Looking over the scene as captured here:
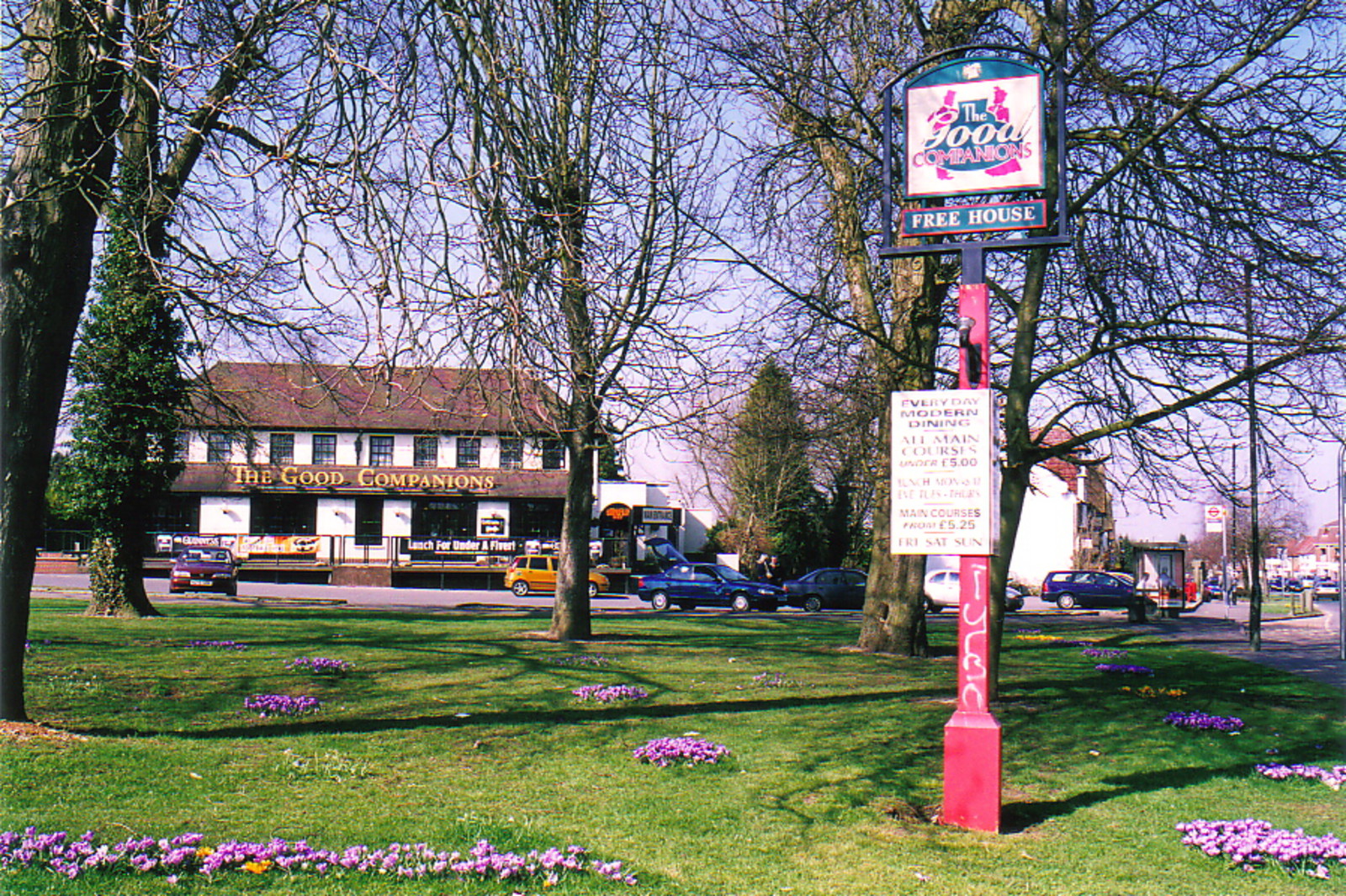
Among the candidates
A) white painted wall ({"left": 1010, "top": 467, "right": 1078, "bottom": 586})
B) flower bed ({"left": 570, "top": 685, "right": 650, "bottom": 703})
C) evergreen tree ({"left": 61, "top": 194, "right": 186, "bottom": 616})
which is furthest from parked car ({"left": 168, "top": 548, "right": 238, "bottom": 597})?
white painted wall ({"left": 1010, "top": 467, "right": 1078, "bottom": 586})

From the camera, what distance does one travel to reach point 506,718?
1098cm

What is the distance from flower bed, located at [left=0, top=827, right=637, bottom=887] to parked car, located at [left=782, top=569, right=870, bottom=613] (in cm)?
3545

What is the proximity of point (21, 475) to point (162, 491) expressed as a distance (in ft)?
50.7

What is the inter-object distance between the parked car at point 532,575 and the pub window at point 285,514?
13.1 m

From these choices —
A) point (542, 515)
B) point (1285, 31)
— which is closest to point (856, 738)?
point (1285, 31)

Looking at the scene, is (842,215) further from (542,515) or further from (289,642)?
(542,515)

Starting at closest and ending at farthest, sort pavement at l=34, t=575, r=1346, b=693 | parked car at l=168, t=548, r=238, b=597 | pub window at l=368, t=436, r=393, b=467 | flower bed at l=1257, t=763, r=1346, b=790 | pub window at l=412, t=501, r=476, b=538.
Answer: flower bed at l=1257, t=763, r=1346, b=790, pavement at l=34, t=575, r=1346, b=693, parked car at l=168, t=548, r=238, b=597, pub window at l=412, t=501, r=476, b=538, pub window at l=368, t=436, r=393, b=467

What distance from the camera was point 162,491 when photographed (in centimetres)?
2314

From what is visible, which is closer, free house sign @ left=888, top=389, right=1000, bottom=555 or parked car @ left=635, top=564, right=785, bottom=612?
free house sign @ left=888, top=389, right=1000, bottom=555

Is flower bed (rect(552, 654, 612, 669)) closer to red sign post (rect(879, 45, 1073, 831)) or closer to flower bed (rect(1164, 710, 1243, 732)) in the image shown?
flower bed (rect(1164, 710, 1243, 732))

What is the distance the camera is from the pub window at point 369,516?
50906mm

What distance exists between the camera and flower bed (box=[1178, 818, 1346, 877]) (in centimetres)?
676

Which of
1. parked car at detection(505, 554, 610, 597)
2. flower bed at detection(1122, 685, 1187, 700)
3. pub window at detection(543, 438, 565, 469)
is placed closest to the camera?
pub window at detection(543, 438, 565, 469)

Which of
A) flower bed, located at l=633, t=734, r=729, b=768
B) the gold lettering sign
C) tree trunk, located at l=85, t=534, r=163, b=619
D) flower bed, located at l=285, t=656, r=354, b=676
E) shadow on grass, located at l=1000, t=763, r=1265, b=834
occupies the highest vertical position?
the gold lettering sign
